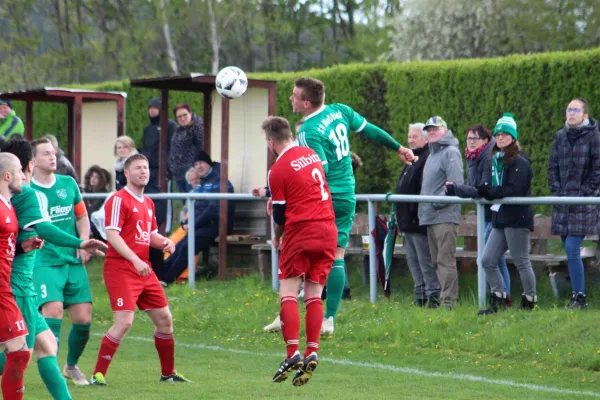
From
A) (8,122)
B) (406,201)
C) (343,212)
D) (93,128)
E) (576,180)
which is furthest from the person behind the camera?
(93,128)

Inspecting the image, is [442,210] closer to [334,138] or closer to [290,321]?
[334,138]

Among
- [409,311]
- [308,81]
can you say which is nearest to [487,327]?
[409,311]

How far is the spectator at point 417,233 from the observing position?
12039mm

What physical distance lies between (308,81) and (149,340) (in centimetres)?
436

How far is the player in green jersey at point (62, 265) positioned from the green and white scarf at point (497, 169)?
4156 millimetres

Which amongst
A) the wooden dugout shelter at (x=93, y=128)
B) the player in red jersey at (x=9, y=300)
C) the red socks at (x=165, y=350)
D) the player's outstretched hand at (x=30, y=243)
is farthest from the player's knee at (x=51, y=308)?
the wooden dugout shelter at (x=93, y=128)

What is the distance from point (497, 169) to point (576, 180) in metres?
0.78

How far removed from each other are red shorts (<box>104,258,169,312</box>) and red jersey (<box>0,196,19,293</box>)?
1.75m

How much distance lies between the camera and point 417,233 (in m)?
12.2

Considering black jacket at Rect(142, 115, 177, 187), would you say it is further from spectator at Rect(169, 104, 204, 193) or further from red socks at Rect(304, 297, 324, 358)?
red socks at Rect(304, 297, 324, 358)

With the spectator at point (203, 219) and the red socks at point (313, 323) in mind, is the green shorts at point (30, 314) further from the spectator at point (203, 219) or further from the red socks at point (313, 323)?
the spectator at point (203, 219)

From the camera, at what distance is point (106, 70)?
1420 inches

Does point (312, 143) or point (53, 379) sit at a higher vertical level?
point (312, 143)

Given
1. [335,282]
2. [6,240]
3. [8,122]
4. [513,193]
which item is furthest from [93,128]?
[6,240]
